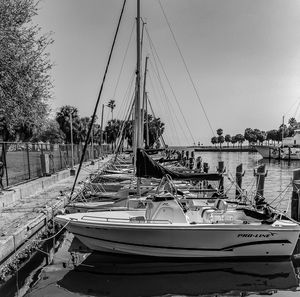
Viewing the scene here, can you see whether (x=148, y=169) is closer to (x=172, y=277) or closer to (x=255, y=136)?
(x=172, y=277)

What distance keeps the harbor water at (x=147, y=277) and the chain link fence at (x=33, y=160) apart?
831 cm

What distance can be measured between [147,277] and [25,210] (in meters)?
5.95

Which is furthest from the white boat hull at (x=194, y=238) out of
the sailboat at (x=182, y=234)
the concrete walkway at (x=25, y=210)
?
the concrete walkway at (x=25, y=210)

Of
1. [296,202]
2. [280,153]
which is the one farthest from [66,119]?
[296,202]

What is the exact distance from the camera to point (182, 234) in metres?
10.7

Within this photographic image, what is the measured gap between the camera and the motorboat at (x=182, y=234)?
1068 centimetres

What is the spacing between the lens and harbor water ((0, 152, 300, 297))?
9.19 metres

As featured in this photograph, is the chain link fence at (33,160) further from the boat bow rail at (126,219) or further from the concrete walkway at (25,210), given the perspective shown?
the boat bow rail at (126,219)

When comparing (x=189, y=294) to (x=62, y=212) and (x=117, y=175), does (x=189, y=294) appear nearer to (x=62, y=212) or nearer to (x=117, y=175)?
(x=62, y=212)

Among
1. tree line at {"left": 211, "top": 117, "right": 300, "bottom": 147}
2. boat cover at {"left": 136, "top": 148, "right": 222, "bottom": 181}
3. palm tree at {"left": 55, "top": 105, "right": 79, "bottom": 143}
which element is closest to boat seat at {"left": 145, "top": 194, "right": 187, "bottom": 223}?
boat cover at {"left": 136, "top": 148, "right": 222, "bottom": 181}

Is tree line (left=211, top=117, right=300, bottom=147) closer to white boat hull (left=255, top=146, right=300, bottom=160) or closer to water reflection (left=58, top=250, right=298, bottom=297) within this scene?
white boat hull (left=255, top=146, right=300, bottom=160)

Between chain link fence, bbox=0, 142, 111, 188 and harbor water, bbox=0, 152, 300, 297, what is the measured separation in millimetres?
8313

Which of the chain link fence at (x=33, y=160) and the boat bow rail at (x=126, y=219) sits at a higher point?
the chain link fence at (x=33, y=160)

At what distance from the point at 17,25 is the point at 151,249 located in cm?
1119
